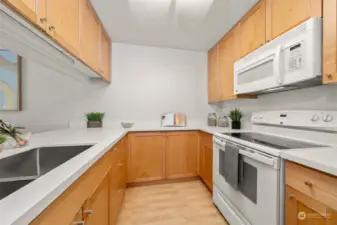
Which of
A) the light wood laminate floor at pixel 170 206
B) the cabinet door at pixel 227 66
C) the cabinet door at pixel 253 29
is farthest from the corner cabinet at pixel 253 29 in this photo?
the light wood laminate floor at pixel 170 206

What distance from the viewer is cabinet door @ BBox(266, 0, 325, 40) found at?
1145 mm

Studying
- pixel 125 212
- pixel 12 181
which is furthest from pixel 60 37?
pixel 125 212

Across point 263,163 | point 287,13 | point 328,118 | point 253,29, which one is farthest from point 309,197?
point 253,29

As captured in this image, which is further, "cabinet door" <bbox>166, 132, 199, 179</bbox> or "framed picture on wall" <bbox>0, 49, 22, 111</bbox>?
"cabinet door" <bbox>166, 132, 199, 179</bbox>

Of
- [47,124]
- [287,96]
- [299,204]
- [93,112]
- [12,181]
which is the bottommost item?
[299,204]

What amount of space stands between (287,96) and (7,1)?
86.2 inches

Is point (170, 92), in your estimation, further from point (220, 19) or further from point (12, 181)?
point (12, 181)

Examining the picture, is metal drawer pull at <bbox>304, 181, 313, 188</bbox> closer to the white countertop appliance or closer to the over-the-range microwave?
the white countertop appliance

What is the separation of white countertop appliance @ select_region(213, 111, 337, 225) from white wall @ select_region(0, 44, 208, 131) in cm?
129

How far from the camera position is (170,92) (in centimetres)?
293

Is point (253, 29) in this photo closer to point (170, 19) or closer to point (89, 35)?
point (170, 19)

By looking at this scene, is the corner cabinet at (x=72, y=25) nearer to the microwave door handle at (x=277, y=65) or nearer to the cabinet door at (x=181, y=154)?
the cabinet door at (x=181, y=154)

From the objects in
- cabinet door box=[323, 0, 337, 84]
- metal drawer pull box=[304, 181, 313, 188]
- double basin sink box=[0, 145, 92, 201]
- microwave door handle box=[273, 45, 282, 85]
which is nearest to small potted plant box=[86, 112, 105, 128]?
double basin sink box=[0, 145, 92, 201]

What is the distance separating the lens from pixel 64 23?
124 centimetres
